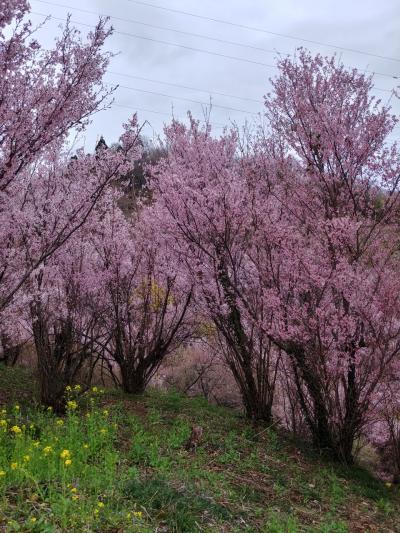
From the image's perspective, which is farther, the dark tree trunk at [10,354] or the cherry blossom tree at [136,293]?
the dark tree trunk at [10,354]

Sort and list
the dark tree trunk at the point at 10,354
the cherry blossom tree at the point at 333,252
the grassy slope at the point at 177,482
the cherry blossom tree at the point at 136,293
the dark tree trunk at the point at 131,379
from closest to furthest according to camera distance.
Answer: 1. the grassy slope at the point at 177,482
2. the cherry blossom tree at the point at 333,252
3. the cherry blossom tree at the point at 136,293
4. the dark tree trunk at the point at 131,379
5. the dark tree trunk at the point at 10,354

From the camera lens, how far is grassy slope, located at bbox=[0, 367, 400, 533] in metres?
3.17

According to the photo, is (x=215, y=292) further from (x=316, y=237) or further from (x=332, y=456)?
(x=332, y=456)

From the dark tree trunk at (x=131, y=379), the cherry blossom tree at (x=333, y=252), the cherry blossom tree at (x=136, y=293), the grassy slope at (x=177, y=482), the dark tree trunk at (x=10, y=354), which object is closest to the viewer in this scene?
the grassy slope at (x=177, y=482)

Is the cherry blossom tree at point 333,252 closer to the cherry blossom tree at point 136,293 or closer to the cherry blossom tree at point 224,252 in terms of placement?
the cherry blossom tree at point 224,252

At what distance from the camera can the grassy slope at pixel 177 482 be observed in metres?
3.17

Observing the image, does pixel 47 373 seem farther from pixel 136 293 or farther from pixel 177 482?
pixel 177 482

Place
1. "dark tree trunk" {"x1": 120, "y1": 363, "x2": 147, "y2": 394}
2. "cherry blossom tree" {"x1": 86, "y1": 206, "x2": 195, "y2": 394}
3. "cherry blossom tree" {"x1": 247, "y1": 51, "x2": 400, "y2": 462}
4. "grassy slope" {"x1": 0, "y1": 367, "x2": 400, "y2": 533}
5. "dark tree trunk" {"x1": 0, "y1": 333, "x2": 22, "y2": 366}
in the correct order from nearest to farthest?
"grassy slope" {"x1": 0, "y1": 367, "x2": 400, "y2": 533}
"cherry blossom tree" {"x1": 247, "y1": 51, "x2": 400, "y2": 462}
"cherry blossom tree" {"x1": 86, "y1": 206, "x2": 195, "y2": 394}
"dark tree trunk" {"x1": 120, "y1": 363, "x2": 147, "y2": 394}
"dark tree trunk" {"x1": 0, "y1": 333, "x2": 22, "y2": 366}

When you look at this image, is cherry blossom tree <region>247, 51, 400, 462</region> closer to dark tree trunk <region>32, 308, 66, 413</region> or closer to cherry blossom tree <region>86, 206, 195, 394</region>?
cherry blossom tree <region>86, 206, 195, 394</region>

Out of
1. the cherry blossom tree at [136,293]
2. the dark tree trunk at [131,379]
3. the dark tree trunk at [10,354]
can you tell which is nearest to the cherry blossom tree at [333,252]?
the cherry blossom tree at [136,293]

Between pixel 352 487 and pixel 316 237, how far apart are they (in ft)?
9.13

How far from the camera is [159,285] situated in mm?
8148

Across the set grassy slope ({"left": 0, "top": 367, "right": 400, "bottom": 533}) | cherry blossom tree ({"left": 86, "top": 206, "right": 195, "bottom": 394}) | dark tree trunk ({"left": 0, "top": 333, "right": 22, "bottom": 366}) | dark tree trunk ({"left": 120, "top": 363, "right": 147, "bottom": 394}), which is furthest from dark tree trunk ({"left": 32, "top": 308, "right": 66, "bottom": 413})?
dark tree trunk ({"left": 0, "top": 333, "right": 22, "bottom": 366})

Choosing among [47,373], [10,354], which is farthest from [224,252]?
[10,354]
